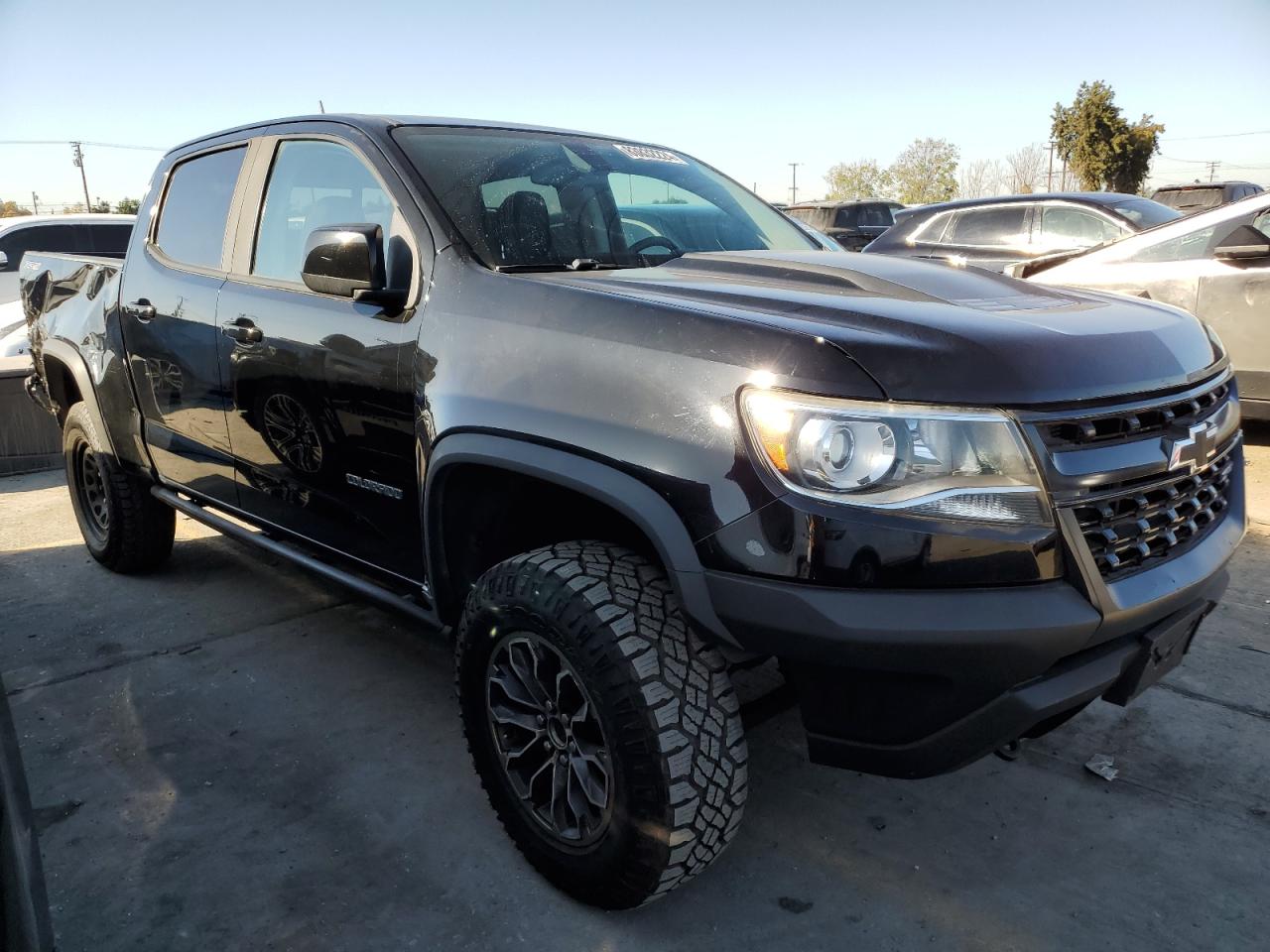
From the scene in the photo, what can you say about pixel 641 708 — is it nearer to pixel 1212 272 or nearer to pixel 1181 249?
pixel 1212 272

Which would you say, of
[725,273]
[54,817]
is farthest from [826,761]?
[54,817]

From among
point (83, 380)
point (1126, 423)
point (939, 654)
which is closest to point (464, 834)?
point (939, 654)

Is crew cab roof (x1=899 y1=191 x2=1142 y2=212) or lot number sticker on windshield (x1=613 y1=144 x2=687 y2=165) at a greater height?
lot number sticker on windshield (x1=613 y1=144 x2=687 y2=165)

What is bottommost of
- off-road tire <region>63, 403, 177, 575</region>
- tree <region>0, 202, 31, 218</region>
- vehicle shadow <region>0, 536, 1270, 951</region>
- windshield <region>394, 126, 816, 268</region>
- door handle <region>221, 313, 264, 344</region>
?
vehicle shadow <region>0, 536, 1270, 951</region>

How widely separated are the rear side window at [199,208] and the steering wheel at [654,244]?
1.51m

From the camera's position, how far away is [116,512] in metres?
4.29

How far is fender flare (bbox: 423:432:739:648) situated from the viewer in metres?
1.86

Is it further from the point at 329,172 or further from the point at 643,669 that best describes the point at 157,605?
the point at 643,669

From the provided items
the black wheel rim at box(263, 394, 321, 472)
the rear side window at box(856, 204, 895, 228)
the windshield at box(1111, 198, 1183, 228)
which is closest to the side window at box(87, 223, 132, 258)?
the black wheel rim at box(263, 394, 321, 472)

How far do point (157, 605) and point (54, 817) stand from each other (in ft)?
5.34

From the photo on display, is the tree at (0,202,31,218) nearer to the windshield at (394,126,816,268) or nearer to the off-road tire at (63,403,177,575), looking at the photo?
the off-road tire at (63,403,177,575)

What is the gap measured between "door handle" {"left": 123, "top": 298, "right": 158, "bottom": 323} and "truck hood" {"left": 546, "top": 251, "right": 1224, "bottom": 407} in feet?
6.54

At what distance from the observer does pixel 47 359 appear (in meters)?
4.56

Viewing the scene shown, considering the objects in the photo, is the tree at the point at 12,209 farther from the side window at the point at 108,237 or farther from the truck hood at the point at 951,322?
the truck hood at the point at 951,322
